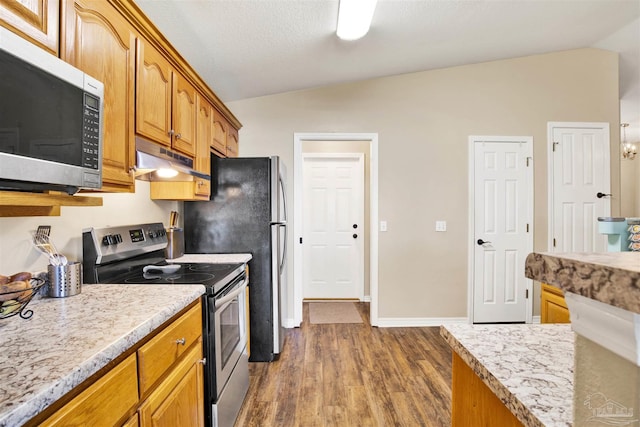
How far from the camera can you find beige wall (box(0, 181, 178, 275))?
1195 mm

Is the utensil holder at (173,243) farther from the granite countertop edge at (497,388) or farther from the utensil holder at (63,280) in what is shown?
the granite countertop edge at (497,388)

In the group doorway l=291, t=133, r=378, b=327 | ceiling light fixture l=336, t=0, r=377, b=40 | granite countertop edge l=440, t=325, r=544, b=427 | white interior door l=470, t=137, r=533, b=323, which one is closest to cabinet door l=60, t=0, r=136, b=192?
ceiling light fixture l=336, t=0, r=377, b=40

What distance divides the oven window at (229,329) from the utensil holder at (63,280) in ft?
2.23

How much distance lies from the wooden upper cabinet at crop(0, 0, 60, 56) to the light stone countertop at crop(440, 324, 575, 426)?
154 centimetres

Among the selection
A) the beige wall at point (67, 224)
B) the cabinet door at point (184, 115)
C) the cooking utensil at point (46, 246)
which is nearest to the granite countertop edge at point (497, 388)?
the cooking utensil at point (46, 246)

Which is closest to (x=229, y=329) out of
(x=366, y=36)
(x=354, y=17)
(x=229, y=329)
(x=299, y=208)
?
(x=229, y=329)

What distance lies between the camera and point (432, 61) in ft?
10.1

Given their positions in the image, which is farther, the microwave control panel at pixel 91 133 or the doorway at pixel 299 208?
the doorway at pixel 299 208

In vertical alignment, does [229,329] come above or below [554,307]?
below

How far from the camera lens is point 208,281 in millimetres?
1604

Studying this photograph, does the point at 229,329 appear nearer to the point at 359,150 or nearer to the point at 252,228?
the point at 252,228

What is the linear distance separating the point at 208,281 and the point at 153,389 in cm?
62

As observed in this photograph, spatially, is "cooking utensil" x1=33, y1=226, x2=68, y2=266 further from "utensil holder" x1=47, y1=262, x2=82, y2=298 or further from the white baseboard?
the white baseboard

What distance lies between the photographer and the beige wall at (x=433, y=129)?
333 centimetres
